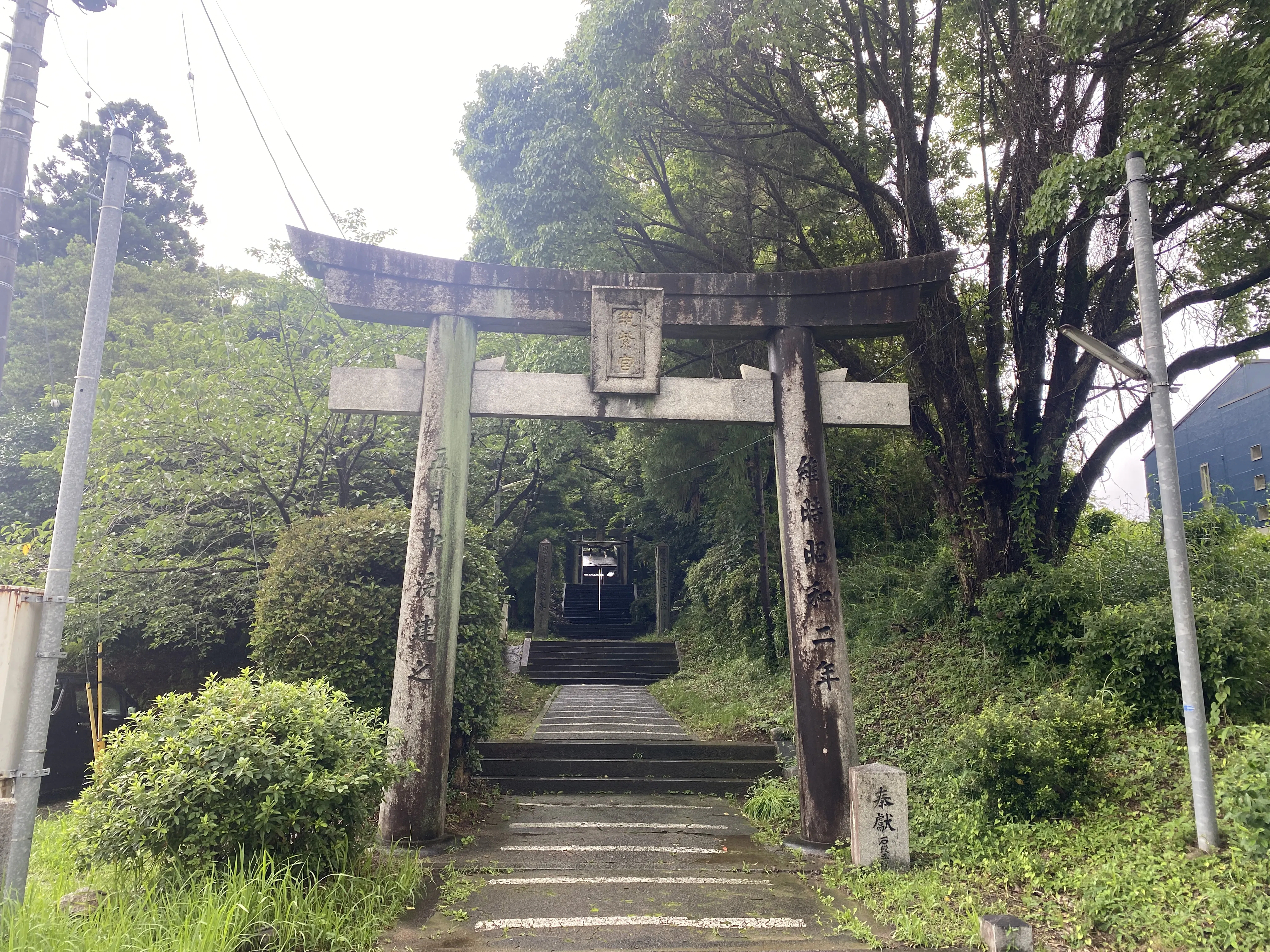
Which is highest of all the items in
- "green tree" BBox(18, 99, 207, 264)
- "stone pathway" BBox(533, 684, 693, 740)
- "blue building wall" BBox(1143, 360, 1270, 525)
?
"green tree" BBox(18, 99, 207, 264)

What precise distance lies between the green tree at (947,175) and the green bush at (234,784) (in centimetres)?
718

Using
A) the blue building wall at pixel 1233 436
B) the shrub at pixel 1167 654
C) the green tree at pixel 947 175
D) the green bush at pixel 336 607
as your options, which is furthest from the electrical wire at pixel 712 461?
the blue building wall at pixel 1233 436

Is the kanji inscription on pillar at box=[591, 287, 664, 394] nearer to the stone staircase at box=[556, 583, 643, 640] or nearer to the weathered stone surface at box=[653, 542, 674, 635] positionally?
the weathered stone surface at box=[653, 542, 674, 635]

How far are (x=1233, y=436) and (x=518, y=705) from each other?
2033 cm

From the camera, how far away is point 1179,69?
7.63m

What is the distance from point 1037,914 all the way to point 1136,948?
0.60 metres

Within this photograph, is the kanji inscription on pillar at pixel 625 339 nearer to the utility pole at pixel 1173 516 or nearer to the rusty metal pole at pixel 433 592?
the rusty metal pole at pixel 433 592

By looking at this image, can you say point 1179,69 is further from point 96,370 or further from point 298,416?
point 298,416

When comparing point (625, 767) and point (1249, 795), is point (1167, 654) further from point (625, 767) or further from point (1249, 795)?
point (625, 767)

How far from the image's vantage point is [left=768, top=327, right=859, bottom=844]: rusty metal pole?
21.1 ft

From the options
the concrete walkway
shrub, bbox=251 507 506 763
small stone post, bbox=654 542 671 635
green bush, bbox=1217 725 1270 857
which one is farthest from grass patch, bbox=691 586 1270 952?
small stone post, bbox=654 542 671 635

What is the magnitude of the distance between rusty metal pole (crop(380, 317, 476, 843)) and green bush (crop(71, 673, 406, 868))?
130 centimetres

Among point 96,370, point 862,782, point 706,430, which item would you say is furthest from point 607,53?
point 862,782

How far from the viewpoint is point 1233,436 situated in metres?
20.9
